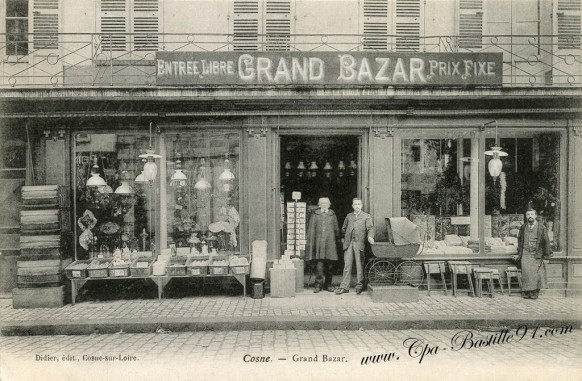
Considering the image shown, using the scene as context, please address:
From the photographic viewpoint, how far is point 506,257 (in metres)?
10.1

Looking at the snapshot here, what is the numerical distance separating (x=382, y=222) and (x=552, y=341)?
12.5 feet

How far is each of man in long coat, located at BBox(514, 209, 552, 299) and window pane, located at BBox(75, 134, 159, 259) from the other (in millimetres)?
7681

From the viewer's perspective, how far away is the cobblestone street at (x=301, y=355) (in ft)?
19.6

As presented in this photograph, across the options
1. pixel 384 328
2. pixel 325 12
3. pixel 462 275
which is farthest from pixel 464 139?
pixel 384 328

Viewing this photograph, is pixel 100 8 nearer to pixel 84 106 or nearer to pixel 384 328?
pixel 84 106

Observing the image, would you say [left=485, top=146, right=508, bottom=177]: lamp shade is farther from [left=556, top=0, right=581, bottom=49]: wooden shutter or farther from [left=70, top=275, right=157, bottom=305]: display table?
[left=70, top=275, right=157, bottom=305]: display table

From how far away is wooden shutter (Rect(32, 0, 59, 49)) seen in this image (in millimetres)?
9969

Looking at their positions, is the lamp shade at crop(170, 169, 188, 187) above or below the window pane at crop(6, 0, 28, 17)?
below

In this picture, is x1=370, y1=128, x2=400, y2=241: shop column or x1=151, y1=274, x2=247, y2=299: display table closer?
x1=151, y1=274, x2=247, y2=299: display table

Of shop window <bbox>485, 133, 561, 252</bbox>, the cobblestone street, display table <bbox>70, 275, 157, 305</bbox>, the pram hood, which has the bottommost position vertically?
the cobblestone street

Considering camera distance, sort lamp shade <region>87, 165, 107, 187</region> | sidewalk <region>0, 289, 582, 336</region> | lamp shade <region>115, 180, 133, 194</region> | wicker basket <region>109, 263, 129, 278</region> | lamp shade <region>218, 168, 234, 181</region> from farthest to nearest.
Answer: lamp shade <region>218, 168, 234, 181</region> < lamp shade <region>115, 180, 133, 194</region> < lamp shade <region>87, 165, 107, 187</region> < wicker basket <region>109, 263, 129, 278</region> < sidewalk <region>0, 289, 582, 336</region>

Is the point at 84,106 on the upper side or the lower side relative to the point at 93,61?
lower

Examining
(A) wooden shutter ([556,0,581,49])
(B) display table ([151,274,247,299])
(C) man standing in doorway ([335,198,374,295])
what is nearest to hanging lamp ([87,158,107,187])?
(B) display table ([151,274,247,299])

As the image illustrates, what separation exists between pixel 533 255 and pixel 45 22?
11261 mm
